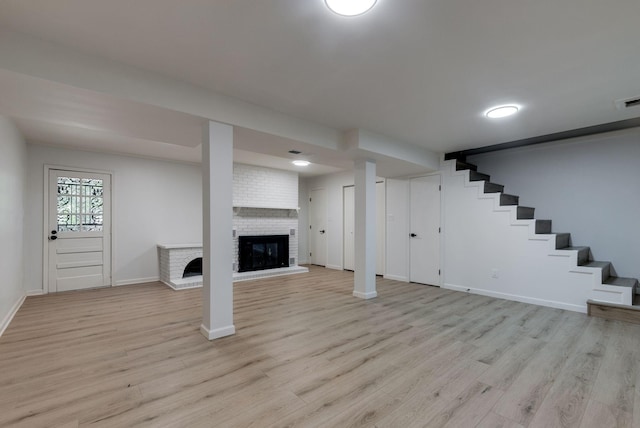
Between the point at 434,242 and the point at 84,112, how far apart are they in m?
5.24

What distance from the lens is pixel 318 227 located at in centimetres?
792

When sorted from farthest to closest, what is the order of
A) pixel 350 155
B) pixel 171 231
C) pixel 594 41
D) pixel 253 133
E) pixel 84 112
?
pixel 171 231 → pixel 350 155 → pixel 253 133 → pixel 84 112 → pixel 594 41

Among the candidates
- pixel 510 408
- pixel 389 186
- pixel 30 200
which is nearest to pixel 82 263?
pixel 30 200

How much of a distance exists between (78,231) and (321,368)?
509cm

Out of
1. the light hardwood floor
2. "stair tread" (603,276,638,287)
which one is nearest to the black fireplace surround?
the light hardwood floor

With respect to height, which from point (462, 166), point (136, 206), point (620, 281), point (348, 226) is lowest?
point (620, 281)

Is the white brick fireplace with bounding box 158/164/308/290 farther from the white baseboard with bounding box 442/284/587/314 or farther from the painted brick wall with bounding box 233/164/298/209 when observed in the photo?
the white baseboard with bounding box 442/284/587/314

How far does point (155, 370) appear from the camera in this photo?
7.41 feet

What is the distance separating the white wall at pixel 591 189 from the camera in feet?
12.9

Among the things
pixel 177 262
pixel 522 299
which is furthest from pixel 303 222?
pixel 522 299

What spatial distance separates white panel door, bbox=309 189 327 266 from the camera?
7.72m

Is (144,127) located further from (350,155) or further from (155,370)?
(350,155)

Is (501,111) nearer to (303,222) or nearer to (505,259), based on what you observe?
(505,259)

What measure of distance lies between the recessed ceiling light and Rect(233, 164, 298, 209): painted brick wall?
4630 millimetres
